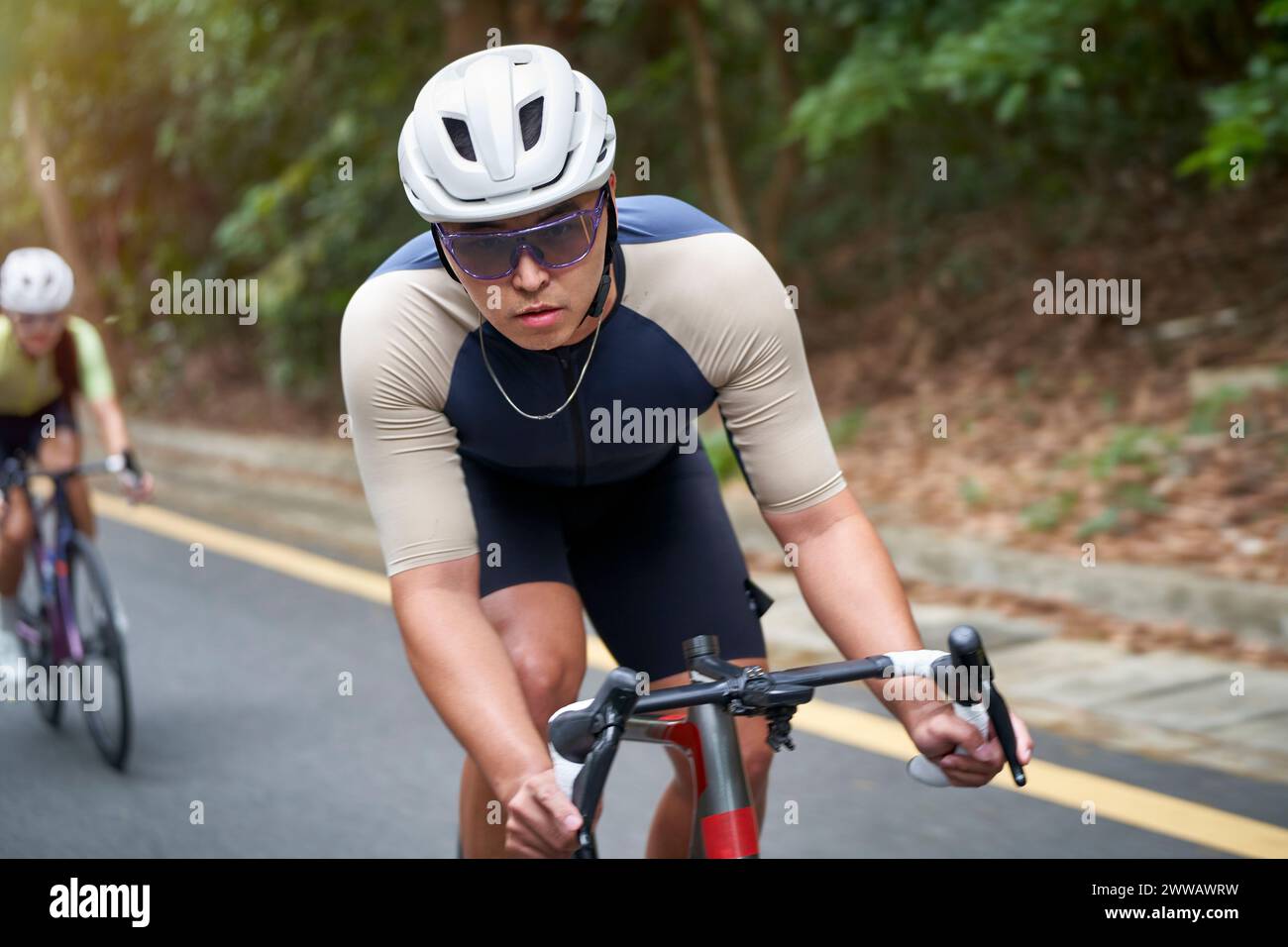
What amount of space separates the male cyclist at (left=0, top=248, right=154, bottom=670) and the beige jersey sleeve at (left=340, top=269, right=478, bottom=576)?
351cm

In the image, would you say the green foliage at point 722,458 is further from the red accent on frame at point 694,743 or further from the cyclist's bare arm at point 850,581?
the red accent on frame at point 694,743

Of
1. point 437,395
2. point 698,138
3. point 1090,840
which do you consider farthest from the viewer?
point 698,138

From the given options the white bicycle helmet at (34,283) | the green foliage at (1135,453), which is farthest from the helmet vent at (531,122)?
the green foliage at (1135,453)

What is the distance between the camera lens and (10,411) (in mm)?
6277

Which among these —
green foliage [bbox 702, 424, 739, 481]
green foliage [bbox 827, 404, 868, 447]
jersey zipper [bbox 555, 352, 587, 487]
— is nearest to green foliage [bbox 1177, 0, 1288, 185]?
green foliage [bbox 827, 404, 868, 447]

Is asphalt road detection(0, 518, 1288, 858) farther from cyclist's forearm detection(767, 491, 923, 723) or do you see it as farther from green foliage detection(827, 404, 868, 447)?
green foliage detection(827, 404, 868, 447)

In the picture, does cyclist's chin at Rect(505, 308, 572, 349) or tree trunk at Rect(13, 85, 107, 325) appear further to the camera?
tree trunk at Rect(13, 85, 107, 325)

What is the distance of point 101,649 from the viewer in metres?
6.01

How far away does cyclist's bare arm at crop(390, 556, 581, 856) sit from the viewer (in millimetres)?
2389

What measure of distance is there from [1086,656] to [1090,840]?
158cm

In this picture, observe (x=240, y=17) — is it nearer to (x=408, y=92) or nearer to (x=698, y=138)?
(x=408, y=92)

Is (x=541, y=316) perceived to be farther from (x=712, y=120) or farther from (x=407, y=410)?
(x=712, y=120)

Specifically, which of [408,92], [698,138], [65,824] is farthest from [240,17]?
[65,824]

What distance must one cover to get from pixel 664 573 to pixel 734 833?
887 millimetres
